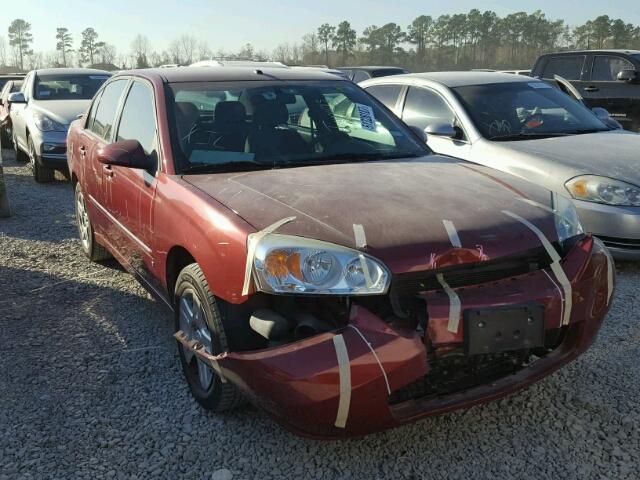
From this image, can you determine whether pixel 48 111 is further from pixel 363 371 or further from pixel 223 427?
pixel 363 371

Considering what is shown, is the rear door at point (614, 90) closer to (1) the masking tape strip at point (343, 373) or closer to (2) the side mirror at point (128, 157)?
(2) the side mirror at point (128, 157)

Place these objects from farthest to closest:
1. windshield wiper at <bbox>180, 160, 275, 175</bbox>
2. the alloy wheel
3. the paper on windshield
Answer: the paper on windshield, windshield wiper at <bbox>180, 160, 275, 175</bbox>, the alloy wheel

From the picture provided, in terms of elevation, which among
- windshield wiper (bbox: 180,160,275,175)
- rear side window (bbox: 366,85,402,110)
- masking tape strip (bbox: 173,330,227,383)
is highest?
rear side window (bbox: 366,85,402,110)

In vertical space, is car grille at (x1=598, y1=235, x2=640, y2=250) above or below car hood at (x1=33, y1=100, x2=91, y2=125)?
below

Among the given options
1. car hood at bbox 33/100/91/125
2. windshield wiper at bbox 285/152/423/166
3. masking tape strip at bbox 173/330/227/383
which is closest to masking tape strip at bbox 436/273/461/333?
masking tape strip at bbox 173/330/227/383

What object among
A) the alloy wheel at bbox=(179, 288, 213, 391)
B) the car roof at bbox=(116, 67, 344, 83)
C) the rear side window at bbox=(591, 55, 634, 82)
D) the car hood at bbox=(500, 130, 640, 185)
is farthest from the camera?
the rear side window at bbox=(591, 55, 634, 82)

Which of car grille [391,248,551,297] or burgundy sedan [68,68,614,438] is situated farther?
car grille [391,248,551,297]

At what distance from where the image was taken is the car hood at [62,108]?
30.0 ft

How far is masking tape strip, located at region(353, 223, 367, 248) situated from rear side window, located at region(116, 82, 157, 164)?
4.66 feet

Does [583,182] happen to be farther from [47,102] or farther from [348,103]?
[47,102]

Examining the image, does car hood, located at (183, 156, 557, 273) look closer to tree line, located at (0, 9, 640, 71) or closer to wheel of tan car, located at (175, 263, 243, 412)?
wheel of tan car, located at (175, 263, 243, 412)

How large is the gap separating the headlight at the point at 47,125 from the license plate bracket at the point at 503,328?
8.08 m

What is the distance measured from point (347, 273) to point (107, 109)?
9.83ft

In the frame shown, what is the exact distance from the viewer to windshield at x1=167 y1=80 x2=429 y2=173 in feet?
11.2
